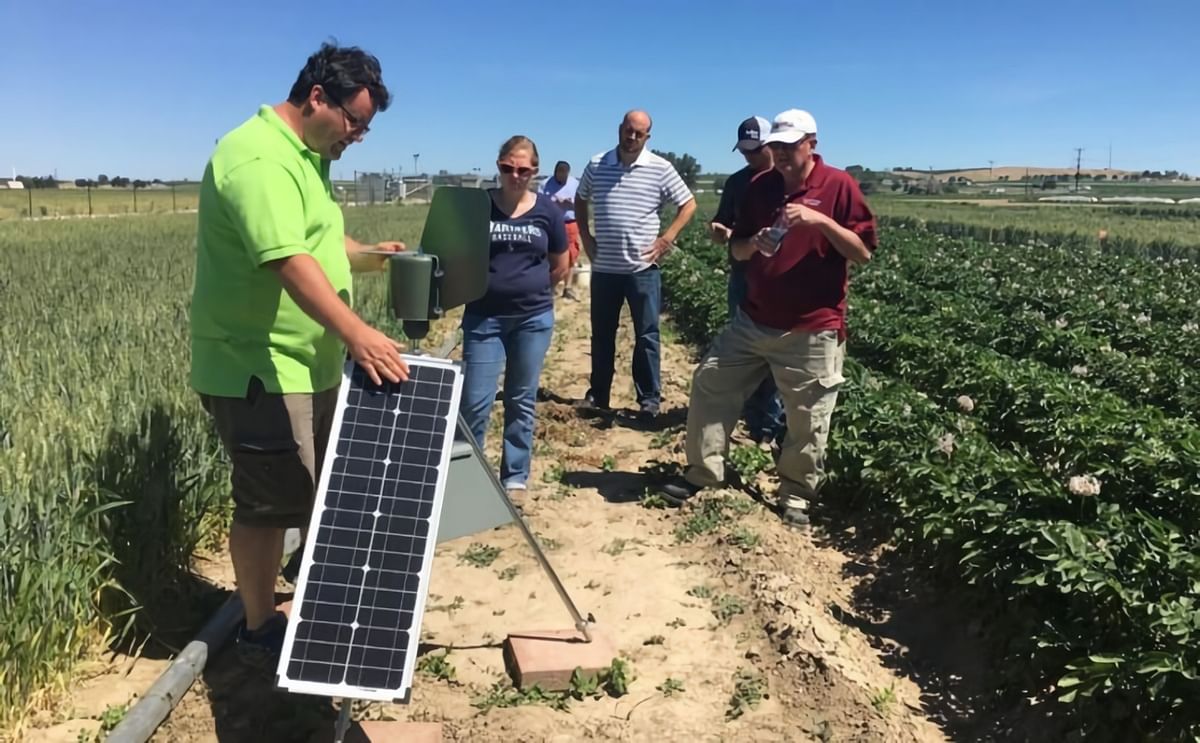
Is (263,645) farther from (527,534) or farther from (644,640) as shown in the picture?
(644,640)

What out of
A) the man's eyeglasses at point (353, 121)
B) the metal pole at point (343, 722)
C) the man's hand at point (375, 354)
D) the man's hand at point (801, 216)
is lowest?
the metal pole at point (343, 722)

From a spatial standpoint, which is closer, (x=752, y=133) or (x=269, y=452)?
(x=269, y=452)

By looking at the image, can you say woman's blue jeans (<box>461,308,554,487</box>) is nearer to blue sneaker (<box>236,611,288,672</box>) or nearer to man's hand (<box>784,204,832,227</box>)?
man's hand (<box>784,204,832,227</box>)

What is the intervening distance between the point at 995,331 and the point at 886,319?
1051mm

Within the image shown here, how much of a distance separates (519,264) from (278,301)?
81.3 inches

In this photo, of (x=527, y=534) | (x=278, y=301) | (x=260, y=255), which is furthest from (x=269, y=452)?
(x=527, y=534)

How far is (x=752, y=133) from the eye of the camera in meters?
5.68

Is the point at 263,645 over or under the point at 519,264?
under

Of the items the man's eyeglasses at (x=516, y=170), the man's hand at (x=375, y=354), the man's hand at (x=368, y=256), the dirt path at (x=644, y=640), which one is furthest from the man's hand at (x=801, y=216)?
the man's hand at (x=375, y=354)

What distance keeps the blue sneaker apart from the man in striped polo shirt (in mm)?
3754

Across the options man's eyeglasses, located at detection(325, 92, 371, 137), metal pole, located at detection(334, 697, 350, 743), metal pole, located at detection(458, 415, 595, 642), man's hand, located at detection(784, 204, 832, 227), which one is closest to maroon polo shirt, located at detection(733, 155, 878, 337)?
man's hand, located at detection(784, 204, 832, 227)

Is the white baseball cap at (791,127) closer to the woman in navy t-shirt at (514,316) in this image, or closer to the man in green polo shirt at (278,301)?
the woman in navy t-shirt at (514,316)

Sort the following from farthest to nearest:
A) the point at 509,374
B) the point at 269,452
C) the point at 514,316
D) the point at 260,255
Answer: the point at 509,374, the point at 514,316, the point at 269,452, the point at 260,255

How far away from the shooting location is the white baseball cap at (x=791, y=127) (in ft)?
13.6
